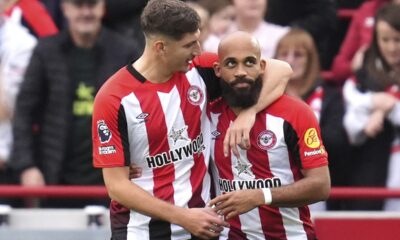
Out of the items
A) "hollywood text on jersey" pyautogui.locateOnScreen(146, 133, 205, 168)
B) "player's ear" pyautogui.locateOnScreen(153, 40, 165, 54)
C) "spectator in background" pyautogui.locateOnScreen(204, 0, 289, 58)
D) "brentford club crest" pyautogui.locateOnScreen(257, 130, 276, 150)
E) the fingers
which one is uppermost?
"spectator in background" pyautogui.locateOnScreen(204, 0, 289, 58)

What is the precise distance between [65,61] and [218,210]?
Result: 8.31 feet

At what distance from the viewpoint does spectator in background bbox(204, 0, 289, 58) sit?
8672 mm

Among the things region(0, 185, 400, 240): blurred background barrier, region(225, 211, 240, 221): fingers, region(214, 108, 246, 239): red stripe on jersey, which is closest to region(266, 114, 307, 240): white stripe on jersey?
region(214, 108, 246, 239): red stripe on jersey

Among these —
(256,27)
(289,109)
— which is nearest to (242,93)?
(289,109)

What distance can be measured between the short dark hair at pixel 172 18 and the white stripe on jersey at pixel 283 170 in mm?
617

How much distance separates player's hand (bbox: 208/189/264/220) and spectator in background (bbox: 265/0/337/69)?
304 cm

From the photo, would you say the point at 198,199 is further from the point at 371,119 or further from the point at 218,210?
the point at 371,119

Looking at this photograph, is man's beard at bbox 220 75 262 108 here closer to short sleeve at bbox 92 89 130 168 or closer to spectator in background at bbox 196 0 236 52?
short sleeve at bbox 92 89 130 168

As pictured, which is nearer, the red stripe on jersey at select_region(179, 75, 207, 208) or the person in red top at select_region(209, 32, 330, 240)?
the person in red top at select_region(209, 32, 330, 240)

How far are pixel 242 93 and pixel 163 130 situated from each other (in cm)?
41

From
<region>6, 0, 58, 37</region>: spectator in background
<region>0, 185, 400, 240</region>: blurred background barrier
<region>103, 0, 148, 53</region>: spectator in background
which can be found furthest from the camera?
<region>103, 0, 148, 53</region>: spectator in background

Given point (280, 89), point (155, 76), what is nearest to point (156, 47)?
point (155, 76)

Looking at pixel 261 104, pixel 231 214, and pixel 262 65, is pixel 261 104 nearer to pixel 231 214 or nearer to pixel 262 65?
pixel 262 65

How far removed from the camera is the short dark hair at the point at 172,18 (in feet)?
19.8
